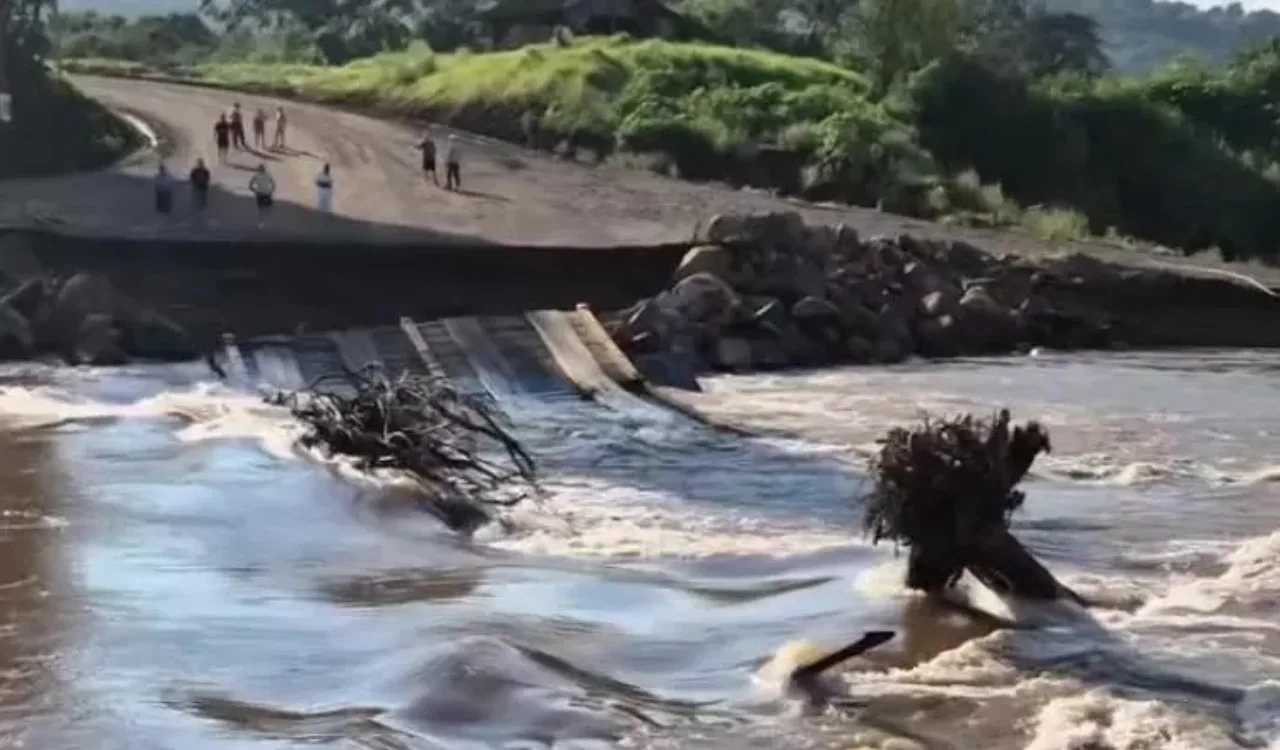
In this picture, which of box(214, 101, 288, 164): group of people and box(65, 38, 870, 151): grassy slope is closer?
box(214, 101, 288, 164): group of people

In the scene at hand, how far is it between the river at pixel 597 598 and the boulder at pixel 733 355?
4.29m

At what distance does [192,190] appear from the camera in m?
32.2

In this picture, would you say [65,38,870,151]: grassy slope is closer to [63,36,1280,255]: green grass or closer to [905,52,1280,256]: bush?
[63,36,1280,255]: green grass

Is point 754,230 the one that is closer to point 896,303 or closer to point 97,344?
point 896,303

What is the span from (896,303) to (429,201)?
331 inches

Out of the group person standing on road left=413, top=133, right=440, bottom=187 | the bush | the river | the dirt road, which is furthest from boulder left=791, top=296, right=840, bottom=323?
the bush

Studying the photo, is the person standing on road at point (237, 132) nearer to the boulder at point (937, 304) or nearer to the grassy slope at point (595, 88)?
the grassy slope at point (595, 88)

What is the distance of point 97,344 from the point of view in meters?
24.8

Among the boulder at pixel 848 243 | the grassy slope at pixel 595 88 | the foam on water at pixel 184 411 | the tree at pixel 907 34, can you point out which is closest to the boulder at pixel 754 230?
the boulder at pixel 848 243

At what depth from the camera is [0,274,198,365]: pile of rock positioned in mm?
24906

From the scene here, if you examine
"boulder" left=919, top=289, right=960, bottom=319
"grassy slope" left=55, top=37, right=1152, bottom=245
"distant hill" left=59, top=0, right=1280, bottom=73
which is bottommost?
"boulder" left=919, top=289, right=960, bottom=319

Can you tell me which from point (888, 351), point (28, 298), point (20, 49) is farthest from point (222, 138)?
point (888, 351)

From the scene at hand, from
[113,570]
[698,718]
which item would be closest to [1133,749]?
[698,718]

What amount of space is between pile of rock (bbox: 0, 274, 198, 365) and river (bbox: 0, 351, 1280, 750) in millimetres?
3046
